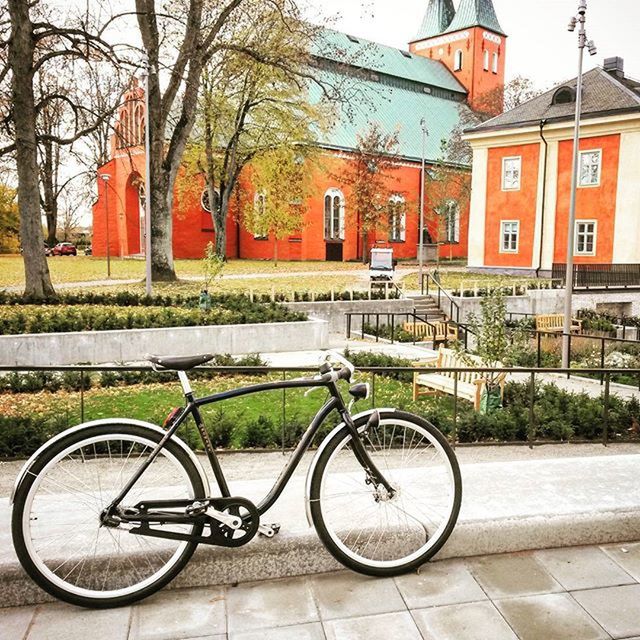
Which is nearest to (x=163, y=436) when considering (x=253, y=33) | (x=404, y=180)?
(x=253, y=33)

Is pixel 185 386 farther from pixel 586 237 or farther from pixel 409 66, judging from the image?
pixel 409 66

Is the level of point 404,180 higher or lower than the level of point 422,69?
lower

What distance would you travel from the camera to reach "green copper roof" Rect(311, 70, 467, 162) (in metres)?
54.6

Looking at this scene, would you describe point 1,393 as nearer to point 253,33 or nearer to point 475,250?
point 253,33

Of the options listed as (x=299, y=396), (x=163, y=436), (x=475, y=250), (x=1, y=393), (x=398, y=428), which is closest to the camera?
(x=163, y=436)

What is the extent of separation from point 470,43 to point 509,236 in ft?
121

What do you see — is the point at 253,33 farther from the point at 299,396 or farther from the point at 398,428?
the point at 398,428

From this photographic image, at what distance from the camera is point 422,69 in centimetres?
6700

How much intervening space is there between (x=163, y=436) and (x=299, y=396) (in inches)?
302

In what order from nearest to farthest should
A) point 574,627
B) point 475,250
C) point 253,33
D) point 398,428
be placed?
Result: point 574,627, point 398,428, point 253,33, point 475,250

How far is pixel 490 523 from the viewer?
3488mm

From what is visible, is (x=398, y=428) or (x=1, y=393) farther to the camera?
(x=1, y=393)

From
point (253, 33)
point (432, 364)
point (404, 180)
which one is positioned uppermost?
point (253, 33)

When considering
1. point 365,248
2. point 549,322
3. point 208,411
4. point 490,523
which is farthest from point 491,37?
point 490,523
